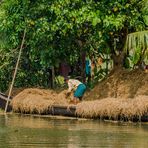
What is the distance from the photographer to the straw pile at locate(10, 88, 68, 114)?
74.3 feet

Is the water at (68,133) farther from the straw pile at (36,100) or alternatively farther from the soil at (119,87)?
the soil at (119,87)

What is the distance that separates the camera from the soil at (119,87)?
21969mm

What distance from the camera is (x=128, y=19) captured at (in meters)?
22.8

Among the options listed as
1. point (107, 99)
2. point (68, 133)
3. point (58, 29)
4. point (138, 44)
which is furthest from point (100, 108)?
point (58, 29)

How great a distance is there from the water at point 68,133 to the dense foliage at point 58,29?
328 cm

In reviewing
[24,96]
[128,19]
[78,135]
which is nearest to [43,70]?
[24,96]

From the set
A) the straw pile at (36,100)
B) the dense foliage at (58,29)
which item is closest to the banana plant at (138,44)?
the dense foliage at (58,29)

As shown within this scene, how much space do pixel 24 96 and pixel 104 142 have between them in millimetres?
8238

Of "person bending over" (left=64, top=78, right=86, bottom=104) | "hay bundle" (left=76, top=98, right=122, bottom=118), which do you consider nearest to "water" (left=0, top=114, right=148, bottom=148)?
"hay bundle" (left=76, top=98, right=122, bottom=118)

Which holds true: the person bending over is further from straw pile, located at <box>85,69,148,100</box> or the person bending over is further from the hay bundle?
the hay bundle

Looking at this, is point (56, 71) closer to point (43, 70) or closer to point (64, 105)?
point (43, 70)

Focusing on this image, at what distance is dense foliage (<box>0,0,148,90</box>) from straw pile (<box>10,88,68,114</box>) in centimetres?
161

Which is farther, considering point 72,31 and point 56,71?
point 56,71

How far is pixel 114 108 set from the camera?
2017 cm
